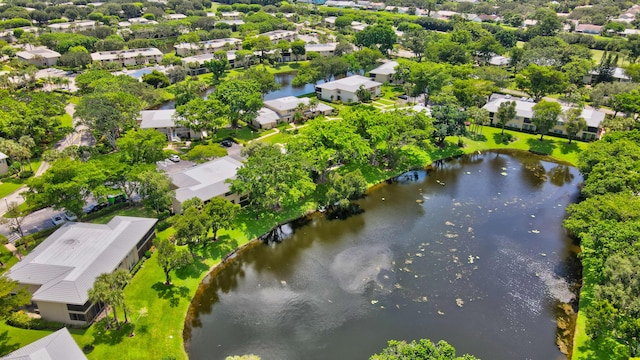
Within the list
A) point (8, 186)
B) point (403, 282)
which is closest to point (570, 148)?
point (403, 282)

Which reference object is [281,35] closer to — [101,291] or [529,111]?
[529,111]

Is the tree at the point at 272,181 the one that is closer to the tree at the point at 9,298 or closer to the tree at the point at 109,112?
the tree at the point at 9,298

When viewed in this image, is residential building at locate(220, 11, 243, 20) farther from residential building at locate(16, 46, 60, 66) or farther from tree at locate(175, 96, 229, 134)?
tree at locate(175, 96, 229, 134)

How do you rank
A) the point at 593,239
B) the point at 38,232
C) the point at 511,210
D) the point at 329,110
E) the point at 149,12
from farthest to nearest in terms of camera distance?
the point at 149,12
the point at 329,110
the point at 511,210
the point at 38,232
the point at 593,239

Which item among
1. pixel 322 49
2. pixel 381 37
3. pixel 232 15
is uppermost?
pixel 232 15

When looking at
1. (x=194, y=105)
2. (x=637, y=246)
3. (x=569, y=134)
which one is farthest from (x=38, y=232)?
(x=569, y=134)

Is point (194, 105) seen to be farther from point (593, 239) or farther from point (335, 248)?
point (593, 239)

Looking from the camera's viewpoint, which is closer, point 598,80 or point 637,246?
point 637,246
